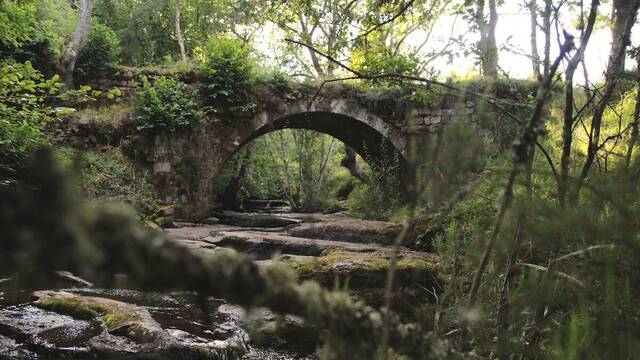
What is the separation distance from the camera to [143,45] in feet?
51.4

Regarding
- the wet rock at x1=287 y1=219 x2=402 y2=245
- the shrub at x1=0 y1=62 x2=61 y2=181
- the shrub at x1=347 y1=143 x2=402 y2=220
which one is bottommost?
the wet rock at x1=287 y1=219 x2=402 y2=245

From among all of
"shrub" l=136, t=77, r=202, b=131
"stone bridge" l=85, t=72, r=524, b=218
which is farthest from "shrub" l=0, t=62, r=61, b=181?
"stone bridge" l=85, t=72, r=524, b=218

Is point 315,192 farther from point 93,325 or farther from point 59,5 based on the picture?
point 93,325

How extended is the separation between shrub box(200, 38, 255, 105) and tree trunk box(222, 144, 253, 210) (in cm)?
499

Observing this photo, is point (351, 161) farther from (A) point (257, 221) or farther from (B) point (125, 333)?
(B) point (125, 333)

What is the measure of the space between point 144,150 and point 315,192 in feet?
22.8

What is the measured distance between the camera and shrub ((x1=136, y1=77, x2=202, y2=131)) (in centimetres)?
886

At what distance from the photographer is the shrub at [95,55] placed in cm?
963

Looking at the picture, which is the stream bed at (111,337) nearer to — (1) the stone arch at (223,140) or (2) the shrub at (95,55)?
(1) the stone arch at (223,140)

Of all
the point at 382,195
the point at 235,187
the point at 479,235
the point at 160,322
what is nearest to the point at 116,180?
the point at 160,322

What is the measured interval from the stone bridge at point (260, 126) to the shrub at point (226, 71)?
38 cm

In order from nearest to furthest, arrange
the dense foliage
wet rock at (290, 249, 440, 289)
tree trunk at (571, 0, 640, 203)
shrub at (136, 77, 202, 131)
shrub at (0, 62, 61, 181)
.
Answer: the dense foliage < tree trunk at (571, 0, 640, 203) < wet rock at (290, 249, 440, 289) < shrub at (0, 62, 61, 181) < shrub at (136, 77, 202, 131)

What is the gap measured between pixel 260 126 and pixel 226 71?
1538 millimetres

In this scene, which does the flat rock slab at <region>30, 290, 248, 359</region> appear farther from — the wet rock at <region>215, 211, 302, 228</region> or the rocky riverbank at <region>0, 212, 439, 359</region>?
the wet rock at <region>215, 211, 302, 228</region>
